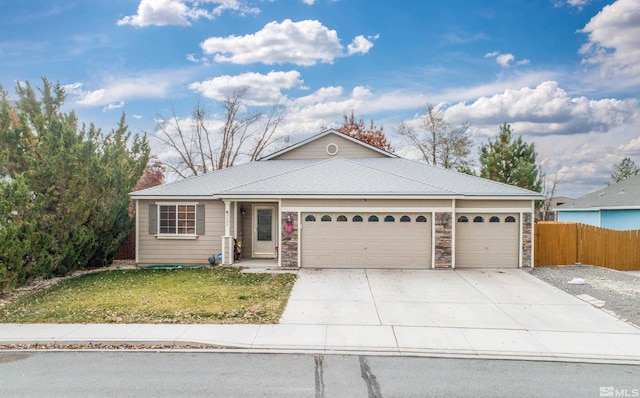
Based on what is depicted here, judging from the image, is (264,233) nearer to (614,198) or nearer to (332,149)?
(332,149)

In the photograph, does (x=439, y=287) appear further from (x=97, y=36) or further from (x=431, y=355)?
(x=97, y=36)

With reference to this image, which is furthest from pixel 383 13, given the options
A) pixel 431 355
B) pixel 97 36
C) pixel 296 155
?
pixel 431 355

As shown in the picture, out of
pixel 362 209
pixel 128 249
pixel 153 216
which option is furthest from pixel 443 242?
pixel 128 249

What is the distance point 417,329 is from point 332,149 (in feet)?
41.7

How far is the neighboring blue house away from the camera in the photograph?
19.4m

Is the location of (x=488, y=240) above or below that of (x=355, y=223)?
below

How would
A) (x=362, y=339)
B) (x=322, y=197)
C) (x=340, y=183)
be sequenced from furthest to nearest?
(x=340, y=183), (x=322, y=197), (x=362, y=339)

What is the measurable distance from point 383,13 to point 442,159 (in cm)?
1714

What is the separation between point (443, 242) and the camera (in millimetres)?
13797

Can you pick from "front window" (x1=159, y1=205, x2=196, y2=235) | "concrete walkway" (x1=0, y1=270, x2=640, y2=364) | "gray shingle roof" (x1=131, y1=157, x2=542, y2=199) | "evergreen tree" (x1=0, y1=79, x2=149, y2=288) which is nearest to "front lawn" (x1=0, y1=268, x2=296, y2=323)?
"concrete walkway" (x1=0, y1=270, x2=640, y2=364)

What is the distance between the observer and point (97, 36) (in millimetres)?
16688

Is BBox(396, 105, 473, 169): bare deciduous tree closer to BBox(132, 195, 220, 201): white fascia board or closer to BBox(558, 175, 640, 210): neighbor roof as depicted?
BBox(558, 175, 640, 210): neighbor roof

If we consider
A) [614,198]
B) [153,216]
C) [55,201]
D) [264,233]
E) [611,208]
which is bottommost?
[264,233]

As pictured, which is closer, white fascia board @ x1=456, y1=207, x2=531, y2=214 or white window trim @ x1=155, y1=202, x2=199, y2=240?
white fascia board @ x1=456, y1=207, x2=531, y2=214
